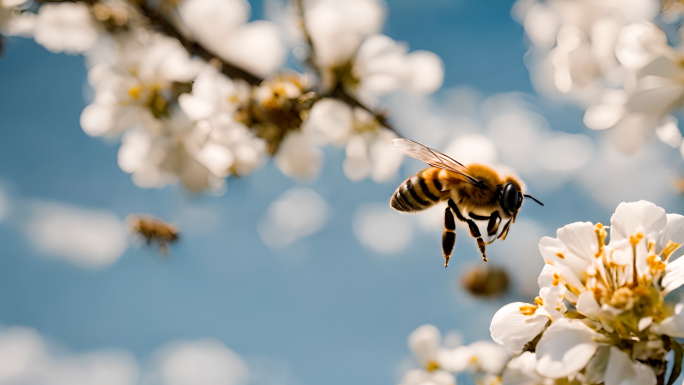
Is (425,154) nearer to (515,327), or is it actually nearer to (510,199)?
(510,199)

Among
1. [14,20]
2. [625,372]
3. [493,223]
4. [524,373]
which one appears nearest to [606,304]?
[625,372]

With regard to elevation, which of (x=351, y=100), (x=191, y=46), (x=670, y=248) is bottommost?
(x=670, y=248)

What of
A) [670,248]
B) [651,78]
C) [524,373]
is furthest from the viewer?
[651,78]

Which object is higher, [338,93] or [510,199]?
[338,93]

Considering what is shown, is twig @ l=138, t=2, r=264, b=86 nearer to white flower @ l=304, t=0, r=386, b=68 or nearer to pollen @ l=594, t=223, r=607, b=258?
white flower @ l=304, t=0, r=386, b=68

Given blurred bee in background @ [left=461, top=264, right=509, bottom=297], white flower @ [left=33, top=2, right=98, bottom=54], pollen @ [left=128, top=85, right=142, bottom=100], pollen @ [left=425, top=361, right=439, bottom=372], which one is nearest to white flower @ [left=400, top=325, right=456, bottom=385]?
pollen @ [left=425, top=361, right=439, bottom=372]

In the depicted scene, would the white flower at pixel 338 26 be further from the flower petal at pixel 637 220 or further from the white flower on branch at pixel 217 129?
the flower petal at pixel 637 220
